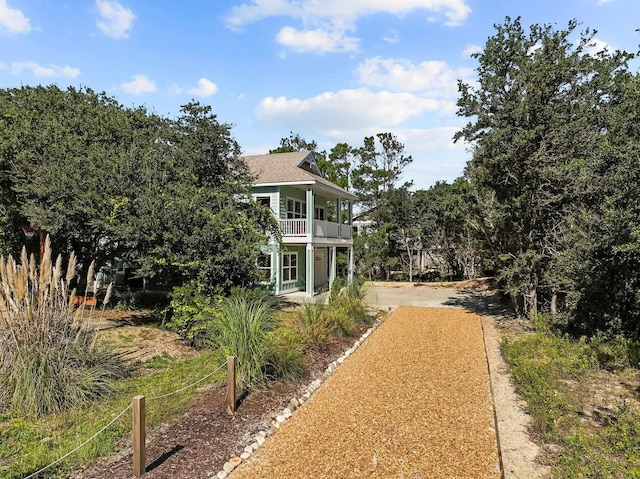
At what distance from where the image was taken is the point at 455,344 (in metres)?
8.73

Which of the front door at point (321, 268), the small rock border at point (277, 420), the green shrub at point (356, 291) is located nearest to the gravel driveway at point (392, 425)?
the small rock border at point (277, 420)

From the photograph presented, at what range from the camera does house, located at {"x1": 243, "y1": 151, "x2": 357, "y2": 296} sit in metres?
16.2

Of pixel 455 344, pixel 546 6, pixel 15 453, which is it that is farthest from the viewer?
pixel 546 6

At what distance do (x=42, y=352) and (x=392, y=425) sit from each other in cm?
416

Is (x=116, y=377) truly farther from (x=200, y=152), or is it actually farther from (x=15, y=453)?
(x=200, y=152)

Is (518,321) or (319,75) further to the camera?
(319,75)

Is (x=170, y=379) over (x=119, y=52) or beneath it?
beneath

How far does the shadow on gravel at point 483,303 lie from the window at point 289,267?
708 centimetres

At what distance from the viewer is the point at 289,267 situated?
59.2ft

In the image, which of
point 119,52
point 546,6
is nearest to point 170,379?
point 119,52

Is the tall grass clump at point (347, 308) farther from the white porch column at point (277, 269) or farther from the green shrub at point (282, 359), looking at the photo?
the white porch column at point (277, 269)

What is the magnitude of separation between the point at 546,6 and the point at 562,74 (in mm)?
1941

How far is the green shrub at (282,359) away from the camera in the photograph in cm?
562

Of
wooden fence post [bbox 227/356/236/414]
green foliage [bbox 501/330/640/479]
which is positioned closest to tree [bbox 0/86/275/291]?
wooden fence post [bbox 227/356/236/414]
